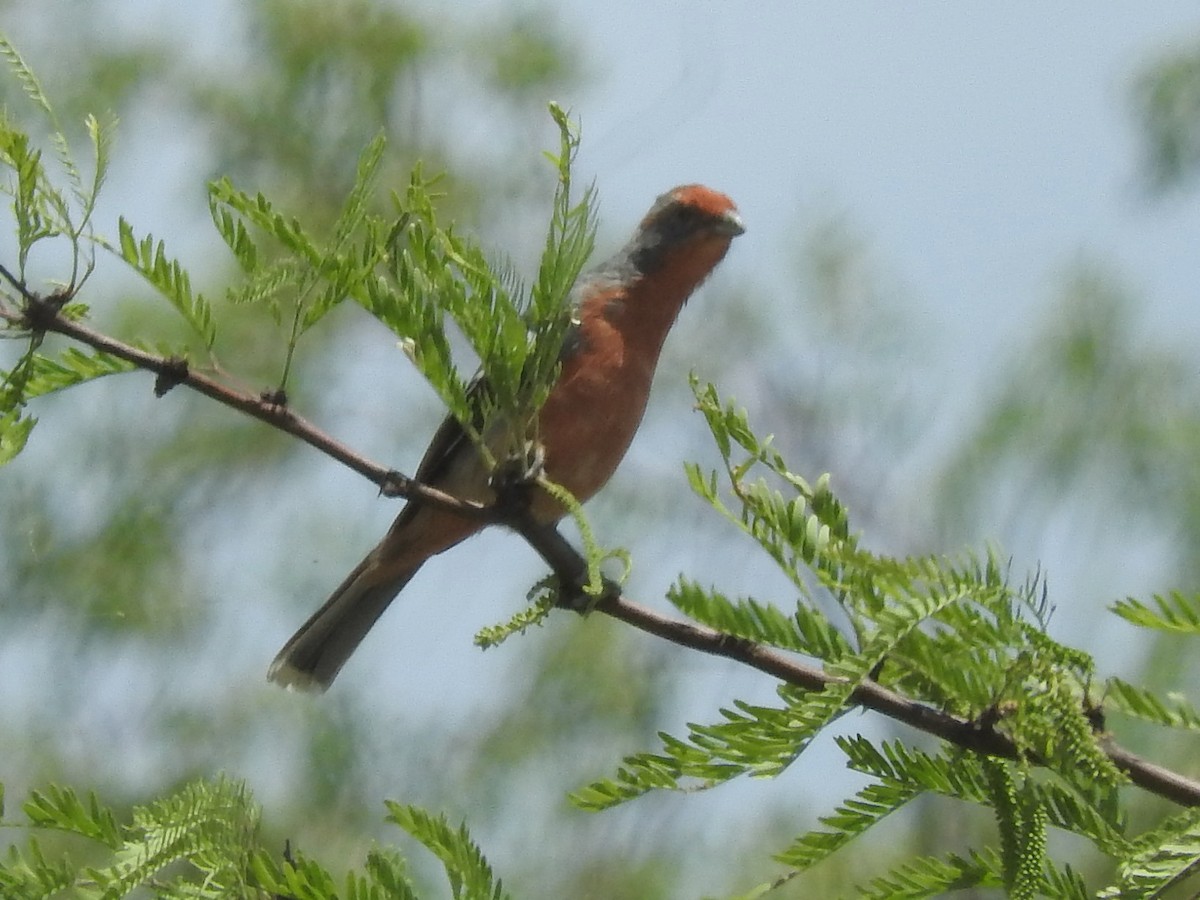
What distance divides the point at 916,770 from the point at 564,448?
7.45 feet

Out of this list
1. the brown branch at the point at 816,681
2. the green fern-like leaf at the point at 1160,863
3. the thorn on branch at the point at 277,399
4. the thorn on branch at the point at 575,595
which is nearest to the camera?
the green fern-like leaf at the point at 1160,863

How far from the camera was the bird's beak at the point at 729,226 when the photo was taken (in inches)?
184

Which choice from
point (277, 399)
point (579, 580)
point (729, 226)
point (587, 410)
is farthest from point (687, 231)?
point (277, 399)

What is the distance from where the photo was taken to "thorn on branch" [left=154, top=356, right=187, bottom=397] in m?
1.84

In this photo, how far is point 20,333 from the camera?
182cm

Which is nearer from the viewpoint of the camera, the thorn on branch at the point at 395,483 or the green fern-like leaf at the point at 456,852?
the green fern-like leaf at the point at 456,852

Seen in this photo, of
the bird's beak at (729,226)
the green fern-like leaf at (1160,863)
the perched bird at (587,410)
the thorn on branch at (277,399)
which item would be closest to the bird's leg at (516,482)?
the thorn on branch at (277,399)

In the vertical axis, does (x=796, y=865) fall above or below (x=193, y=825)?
below

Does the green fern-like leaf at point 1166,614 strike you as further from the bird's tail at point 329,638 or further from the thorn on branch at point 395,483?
the bird's tail at point 329,638

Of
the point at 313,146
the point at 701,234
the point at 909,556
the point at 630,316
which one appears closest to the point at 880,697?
the point at 909,556

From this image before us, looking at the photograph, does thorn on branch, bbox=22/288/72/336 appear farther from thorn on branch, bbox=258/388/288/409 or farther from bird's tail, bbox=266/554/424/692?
bird's tail, bbox=266/554/424/692

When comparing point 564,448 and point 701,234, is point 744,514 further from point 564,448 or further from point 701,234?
point 701,234

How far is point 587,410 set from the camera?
3.87 m

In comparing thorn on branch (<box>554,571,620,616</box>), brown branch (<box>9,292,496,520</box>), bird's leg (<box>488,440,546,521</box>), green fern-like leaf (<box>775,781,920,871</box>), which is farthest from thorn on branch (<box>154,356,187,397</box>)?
green fern-like leaf (<box>775,781,920,871</box>)
